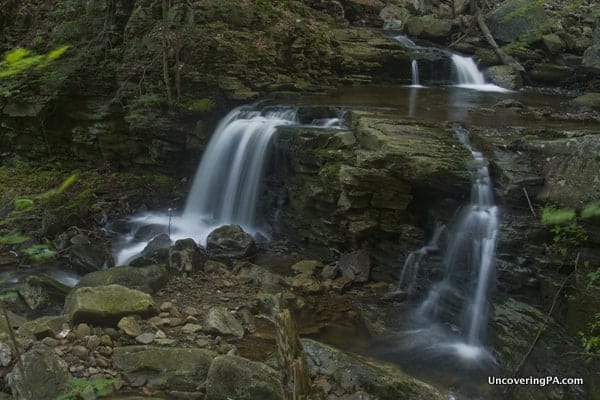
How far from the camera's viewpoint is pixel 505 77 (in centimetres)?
1315

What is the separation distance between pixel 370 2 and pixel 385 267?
43.6 feet

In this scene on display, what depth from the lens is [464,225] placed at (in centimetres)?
633

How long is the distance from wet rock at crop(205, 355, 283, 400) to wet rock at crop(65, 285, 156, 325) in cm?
163

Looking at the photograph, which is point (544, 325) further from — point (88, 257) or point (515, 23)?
point (515, 23)

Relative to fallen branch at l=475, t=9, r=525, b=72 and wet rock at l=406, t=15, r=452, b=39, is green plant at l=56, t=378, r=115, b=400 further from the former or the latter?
wet rock at l=406, t=15, r=452, b=39

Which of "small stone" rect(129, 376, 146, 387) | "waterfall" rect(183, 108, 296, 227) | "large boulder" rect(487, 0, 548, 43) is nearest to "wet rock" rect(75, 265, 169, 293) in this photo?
"small stone" rect(129, 376, 146, 387)

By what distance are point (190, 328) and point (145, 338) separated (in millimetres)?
581

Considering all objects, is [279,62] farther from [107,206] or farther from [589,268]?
[589,268]

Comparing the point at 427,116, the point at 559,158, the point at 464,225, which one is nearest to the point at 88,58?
the point at 427,116

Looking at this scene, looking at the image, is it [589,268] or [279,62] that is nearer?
[589,268]

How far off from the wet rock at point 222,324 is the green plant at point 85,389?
5.26 ft

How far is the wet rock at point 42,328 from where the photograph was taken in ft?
16.0

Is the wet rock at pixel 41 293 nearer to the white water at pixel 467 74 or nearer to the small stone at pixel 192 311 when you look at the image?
the small stone at pixel 192 311

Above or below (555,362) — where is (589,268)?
above
